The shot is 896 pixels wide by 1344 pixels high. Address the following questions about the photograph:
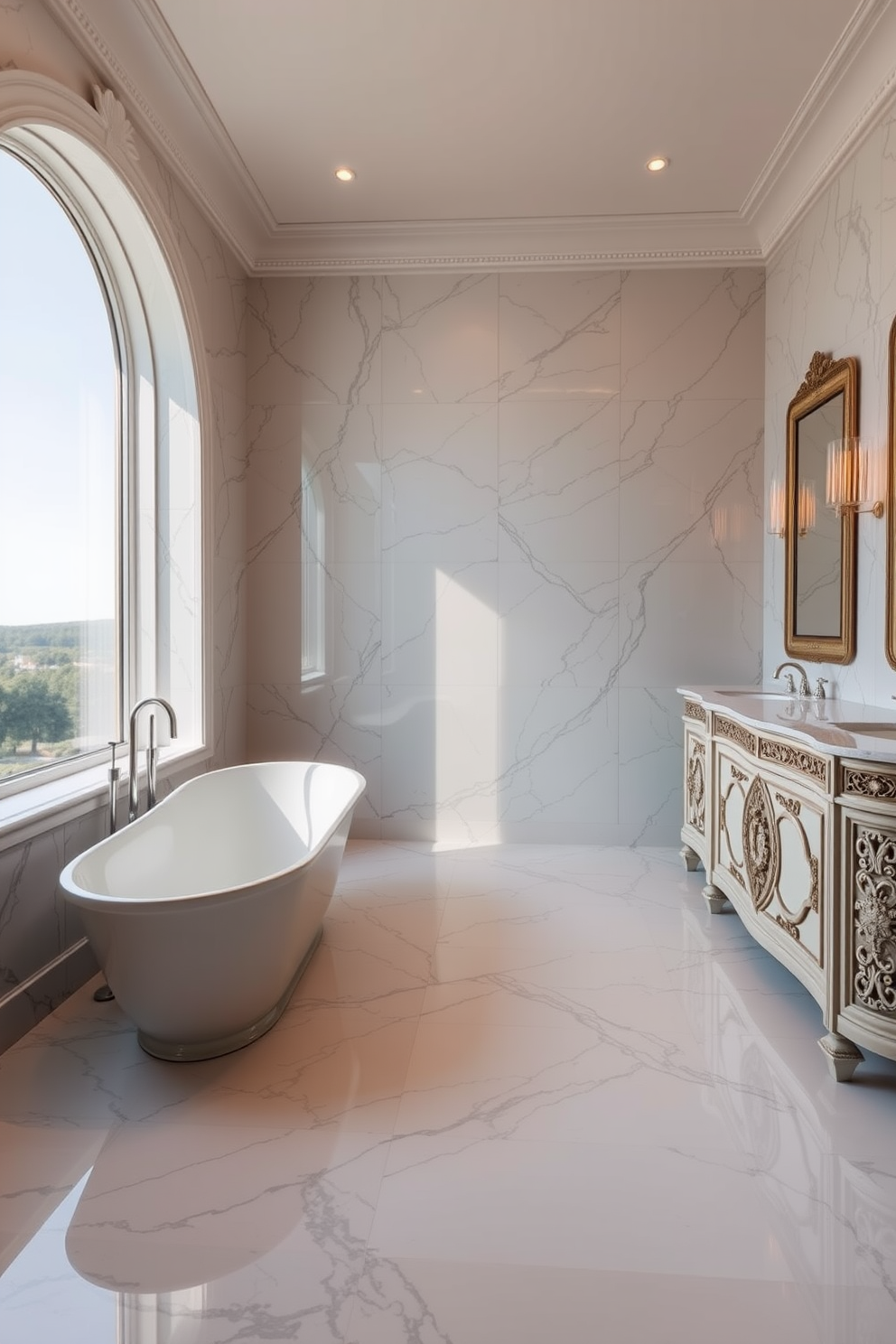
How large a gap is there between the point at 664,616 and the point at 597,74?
2228 millimetres

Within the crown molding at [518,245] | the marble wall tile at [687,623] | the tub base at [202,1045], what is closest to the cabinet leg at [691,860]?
the marble wall tile at [687,623]

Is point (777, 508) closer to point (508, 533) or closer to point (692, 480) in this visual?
point (692, 480)

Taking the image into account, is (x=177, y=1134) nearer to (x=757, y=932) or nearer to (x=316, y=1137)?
(x=316, y=1137)

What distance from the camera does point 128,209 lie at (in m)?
2.79

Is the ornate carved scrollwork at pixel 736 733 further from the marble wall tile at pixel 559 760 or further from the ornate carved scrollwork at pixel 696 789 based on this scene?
the marble wall tile at pixel 559 760

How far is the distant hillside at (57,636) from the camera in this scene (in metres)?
2.44

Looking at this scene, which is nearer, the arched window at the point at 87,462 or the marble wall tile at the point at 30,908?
the marble wall tile at the point at 30,908

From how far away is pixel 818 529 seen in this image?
123 inches

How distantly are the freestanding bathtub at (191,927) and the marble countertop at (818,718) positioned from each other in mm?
1383

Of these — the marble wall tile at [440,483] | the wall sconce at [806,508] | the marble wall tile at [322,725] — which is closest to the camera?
the wall sconce at [806,508]

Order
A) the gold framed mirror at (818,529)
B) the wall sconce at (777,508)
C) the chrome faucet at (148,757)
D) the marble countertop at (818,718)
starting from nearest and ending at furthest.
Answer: the marble countertop at (818,718), the chrome faucet at (148,757), the gold framed mirror at (818,529), the wall sconce at (777,508)

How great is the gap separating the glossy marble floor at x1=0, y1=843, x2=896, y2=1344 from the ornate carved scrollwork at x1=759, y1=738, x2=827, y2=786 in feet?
2.42

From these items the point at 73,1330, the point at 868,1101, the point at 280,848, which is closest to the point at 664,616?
the point at 280,848

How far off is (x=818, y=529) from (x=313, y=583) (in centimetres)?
237
